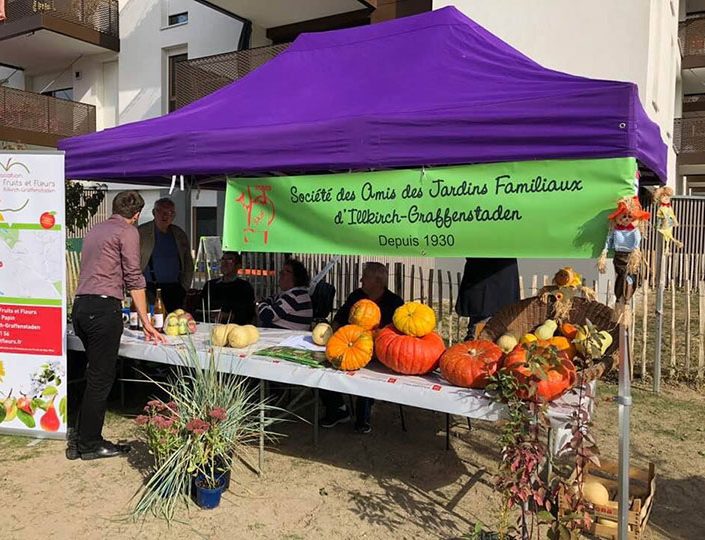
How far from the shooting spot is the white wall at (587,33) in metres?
9.32

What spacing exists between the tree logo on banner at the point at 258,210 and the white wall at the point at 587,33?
759 cm

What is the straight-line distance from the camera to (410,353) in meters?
3.35

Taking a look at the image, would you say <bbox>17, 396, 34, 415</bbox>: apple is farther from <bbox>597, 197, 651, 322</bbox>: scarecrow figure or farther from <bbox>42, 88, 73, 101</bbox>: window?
<bbox>42, 88, 73, 101</bbox>: window

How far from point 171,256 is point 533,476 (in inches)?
163

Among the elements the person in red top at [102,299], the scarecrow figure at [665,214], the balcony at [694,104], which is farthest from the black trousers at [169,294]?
the balcony at [694,104]

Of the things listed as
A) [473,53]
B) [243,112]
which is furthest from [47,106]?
[473,53]

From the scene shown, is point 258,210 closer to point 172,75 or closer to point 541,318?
point 541,318

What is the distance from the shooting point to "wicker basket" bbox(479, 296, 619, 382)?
3355 millimetres

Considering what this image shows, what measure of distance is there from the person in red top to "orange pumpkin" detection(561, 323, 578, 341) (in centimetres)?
272

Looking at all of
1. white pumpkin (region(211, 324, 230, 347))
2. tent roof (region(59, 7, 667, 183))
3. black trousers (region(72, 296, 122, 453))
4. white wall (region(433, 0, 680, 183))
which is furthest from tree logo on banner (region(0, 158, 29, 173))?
white wall (region(433, 0, 680, 183))

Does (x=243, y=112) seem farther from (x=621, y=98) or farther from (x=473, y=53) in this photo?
(x=621, y=98)

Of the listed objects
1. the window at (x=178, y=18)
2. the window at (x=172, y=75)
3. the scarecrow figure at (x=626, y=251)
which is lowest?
the scarecrow figure at (x=626, y=251)

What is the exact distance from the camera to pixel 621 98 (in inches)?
109

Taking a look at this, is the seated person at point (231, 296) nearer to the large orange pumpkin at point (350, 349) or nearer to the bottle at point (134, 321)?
the bottle at point (134, 321)
